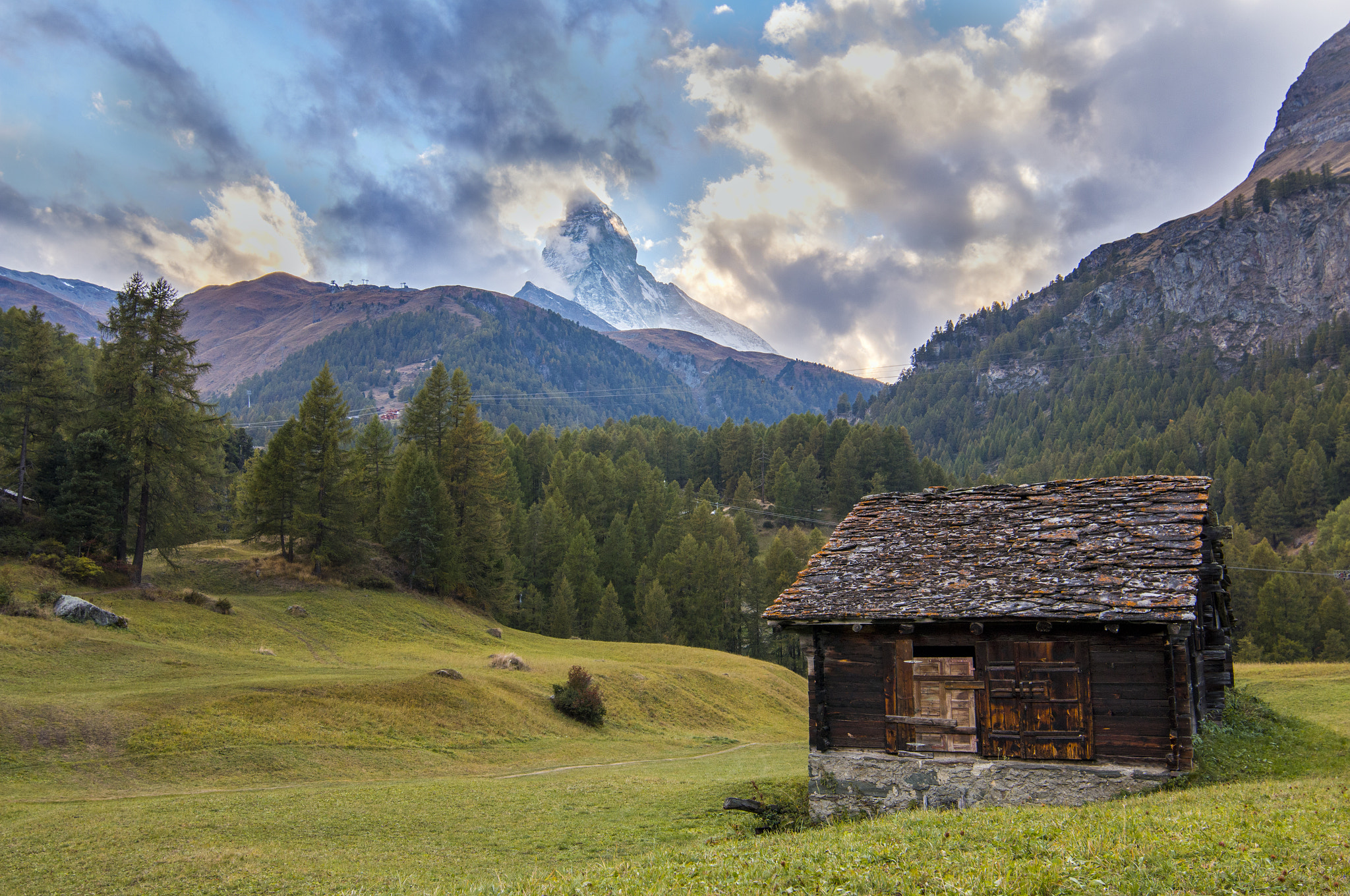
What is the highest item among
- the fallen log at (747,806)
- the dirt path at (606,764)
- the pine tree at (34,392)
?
the pine tree at (34,392)

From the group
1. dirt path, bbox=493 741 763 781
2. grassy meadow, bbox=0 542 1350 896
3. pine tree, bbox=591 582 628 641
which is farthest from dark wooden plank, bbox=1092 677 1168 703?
pine tree, bbox=591 582 628 641

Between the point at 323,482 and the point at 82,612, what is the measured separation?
24641 mm

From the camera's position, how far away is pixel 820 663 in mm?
18672

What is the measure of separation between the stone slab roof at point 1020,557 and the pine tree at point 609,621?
5828 cm

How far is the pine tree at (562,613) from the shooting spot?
7575 cm

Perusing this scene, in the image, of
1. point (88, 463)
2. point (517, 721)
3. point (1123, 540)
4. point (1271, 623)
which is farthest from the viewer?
point (1271, 623)

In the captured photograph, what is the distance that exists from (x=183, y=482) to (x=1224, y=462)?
616ft

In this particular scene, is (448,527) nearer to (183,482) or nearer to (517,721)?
(183,482)

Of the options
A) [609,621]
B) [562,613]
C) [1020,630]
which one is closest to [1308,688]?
[1020,630]

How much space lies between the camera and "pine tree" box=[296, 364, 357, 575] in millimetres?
60344

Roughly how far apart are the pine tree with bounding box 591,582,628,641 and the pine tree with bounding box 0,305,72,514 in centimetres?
4684

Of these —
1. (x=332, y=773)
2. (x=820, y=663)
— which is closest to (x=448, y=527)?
(x=332, y=773)

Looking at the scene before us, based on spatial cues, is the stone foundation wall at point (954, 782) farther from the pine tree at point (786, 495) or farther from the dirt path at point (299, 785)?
the pine tree at point (786, 495)

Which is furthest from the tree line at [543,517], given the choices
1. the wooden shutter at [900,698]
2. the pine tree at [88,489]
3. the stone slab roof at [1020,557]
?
the wooden shutter at [900,698]
